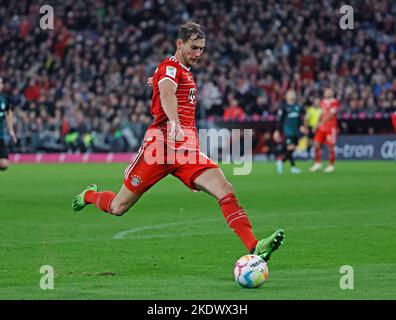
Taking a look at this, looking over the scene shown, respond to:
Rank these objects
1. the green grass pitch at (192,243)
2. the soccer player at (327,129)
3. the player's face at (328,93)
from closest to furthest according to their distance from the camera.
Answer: the green grass pitch at (192,243)
the player's face at (328,93)
the soccer player at (327,129)

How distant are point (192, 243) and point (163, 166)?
262cm

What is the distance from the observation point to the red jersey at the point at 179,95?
10.2m

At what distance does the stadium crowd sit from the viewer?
37938mm

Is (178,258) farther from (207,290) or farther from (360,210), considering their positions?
(360,210)

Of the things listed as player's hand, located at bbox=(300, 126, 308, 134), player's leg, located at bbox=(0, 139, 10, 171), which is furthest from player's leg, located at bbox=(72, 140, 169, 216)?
player's hand, located at bbox=(300, 126, 308, 134)

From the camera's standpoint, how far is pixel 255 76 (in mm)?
39438

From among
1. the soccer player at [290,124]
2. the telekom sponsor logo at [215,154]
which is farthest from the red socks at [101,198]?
the soccer player at [290,124]

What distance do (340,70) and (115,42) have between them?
1001 cm

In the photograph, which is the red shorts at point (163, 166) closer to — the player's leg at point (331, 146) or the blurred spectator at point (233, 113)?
the player's leg at point (331, 146)

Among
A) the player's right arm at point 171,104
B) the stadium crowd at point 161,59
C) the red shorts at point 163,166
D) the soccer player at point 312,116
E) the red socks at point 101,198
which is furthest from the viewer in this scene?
the stadium crowd at point 161,59

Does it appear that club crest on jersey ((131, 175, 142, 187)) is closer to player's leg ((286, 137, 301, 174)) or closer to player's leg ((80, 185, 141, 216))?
player's leg ((80, 185, 141, 216))

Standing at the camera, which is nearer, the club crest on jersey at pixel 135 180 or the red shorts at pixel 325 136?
the club crest on jersey at pixel 135 180

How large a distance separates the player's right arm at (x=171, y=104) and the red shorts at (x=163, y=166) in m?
0.29
